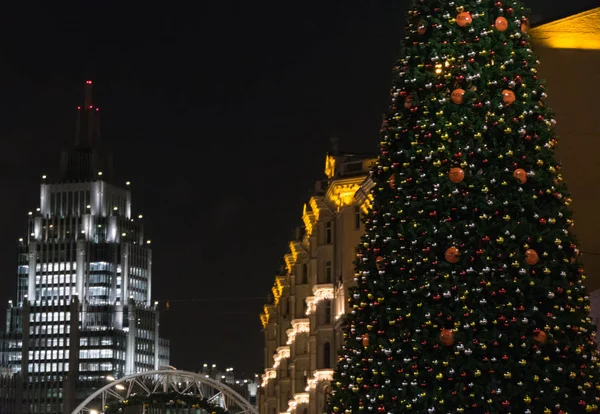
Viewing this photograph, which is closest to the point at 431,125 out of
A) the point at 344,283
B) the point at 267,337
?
the point at 344,283

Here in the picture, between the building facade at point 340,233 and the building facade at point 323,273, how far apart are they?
5 cm

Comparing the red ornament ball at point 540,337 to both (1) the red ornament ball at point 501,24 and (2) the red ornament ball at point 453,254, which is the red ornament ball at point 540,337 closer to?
(2) the red ornament ball at point 453,254

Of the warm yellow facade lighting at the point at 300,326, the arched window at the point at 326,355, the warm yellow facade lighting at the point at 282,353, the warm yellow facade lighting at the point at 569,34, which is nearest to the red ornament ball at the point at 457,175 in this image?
the warm yellow facade lighting at the point at 569,34

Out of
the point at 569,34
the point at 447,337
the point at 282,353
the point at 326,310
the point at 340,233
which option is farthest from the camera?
the point at 282,353

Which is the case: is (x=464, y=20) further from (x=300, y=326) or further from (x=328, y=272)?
(x=300, y=326)

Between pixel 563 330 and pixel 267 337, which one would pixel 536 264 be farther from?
pixel 267 337

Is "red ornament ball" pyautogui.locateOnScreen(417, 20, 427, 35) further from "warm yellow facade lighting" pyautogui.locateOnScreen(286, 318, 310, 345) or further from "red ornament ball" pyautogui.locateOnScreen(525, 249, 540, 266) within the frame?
"warm yellow facade lighting" pyautogui.locateOnScreen(286, 318, 310, 345)

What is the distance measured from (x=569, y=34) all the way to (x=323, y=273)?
121 ft

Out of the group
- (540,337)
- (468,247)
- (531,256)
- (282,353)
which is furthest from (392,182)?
(282,353)

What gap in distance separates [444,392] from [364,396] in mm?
1737

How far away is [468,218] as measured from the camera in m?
25.4

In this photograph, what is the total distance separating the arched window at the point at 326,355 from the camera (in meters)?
72.2

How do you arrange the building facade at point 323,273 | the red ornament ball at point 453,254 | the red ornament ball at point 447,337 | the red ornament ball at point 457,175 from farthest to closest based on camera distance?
the building facade at point 323,273 → the red ornament ball at point 457,175 → the red ornament ball at point 453,254 → the red ornament ball at point 447,337

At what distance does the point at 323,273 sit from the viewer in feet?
245
